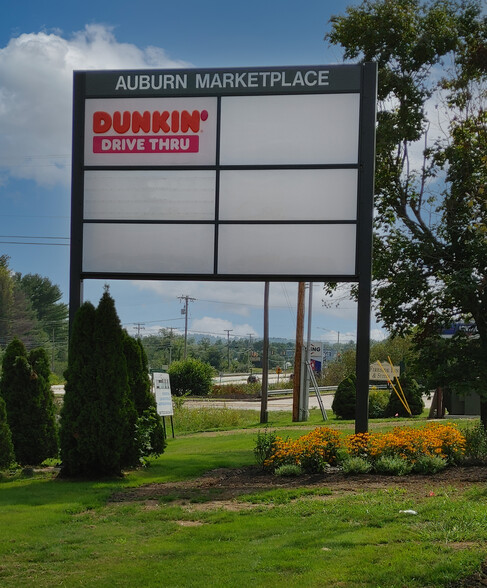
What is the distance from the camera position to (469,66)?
1819 cm

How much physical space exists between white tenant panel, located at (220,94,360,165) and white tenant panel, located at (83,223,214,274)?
1.48 meters

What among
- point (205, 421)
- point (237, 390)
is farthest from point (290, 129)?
point (237, 390)

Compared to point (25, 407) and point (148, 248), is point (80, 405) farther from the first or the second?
point (148, 248)

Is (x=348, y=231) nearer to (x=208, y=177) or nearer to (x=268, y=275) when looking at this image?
(x=268, y=275)

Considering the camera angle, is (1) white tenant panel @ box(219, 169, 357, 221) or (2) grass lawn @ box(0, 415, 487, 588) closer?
(2) grass lawn @ box(0, 415, 487, 588)

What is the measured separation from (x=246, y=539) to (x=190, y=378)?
145 ft

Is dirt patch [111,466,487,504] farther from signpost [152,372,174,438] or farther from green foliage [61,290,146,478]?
signpost [152,372,174,438]

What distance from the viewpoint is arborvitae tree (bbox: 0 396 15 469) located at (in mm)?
11992

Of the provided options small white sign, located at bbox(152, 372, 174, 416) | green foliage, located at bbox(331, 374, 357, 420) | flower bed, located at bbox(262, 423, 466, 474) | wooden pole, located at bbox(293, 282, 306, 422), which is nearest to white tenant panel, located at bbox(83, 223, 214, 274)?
flower bed, located at bbox(262, 423, 466, 474)

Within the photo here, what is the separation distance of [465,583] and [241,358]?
139 meters

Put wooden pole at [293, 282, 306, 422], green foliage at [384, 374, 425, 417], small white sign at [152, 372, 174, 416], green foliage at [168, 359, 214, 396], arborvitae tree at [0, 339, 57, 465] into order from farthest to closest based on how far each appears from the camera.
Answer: green foliage at [168, 359, 214, 396]
green foliage at [384, 374, 425, 417]
wooden pole at [293, 282, 306, 422]
small white sign at [152, 372, 174, 416]
arborvitae tree at [0, 339, 57, 465]

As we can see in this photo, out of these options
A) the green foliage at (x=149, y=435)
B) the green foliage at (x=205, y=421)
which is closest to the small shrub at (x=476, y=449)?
the green foliage at (x=149, y=435)

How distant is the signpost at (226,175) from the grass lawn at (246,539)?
4.12m

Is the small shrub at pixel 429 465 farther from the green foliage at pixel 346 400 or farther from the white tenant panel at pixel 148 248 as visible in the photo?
the green foliage at pixel 346 400
